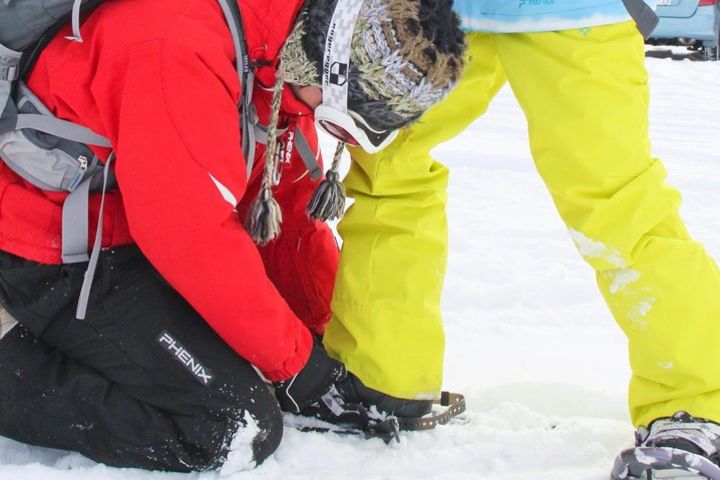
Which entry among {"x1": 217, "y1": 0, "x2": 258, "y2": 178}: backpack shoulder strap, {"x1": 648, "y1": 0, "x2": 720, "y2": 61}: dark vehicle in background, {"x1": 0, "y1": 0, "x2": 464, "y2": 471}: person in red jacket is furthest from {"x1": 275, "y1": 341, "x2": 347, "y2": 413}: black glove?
{"x1": 648, "y1": 0, "x2": 720, "y2": 61}: dark vehicle in background

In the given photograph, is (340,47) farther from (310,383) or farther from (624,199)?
(310,383)

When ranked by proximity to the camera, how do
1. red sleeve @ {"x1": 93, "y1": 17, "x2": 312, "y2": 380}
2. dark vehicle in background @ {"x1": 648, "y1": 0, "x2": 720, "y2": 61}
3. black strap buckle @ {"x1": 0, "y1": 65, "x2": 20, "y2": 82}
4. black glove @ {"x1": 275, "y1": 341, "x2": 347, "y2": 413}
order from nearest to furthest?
red sleeve @ {"x1": 93, "y1": 17, "x2": 312, "y2": 380}
black strap buckle @ {"x1": 0, "y1": 65, "x2": 20, "y2": 82}
black glove @ {"x1": 275, "y1": 341, "x2": 347, "y2": 413}
dark vehicle in background @ {"x1": 648, "y1": 0, "x2": 720, "y2": 61}

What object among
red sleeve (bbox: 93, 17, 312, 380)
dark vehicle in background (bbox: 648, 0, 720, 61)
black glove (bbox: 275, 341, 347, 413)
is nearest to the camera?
red sleeve (bbox: 93, 17, 312, 380)

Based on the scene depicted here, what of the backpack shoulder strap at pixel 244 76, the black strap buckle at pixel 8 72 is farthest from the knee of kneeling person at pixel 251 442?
the black strap buckle at pixel 8 72

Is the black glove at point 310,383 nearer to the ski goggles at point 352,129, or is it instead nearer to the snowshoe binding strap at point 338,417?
the snowshoe binding strap at point 338,417

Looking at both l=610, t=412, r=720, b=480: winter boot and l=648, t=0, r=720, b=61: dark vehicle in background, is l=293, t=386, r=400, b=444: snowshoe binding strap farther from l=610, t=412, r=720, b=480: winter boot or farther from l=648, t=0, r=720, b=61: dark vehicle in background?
l=648, t=0, r=720, b=61: dark vehicle in background

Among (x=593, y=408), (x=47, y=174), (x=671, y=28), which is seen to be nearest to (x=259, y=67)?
(x=47, y=174)

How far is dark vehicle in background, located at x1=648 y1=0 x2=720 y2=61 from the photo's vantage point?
726 centimetres

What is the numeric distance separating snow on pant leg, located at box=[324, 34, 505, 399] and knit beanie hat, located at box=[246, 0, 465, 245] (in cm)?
22

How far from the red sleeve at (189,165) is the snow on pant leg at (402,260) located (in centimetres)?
29

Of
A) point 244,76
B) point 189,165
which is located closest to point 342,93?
point 244,76

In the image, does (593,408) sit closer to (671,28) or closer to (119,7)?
(119,7)

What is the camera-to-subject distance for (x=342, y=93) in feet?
5.18

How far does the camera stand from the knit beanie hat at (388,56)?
4.99ft
